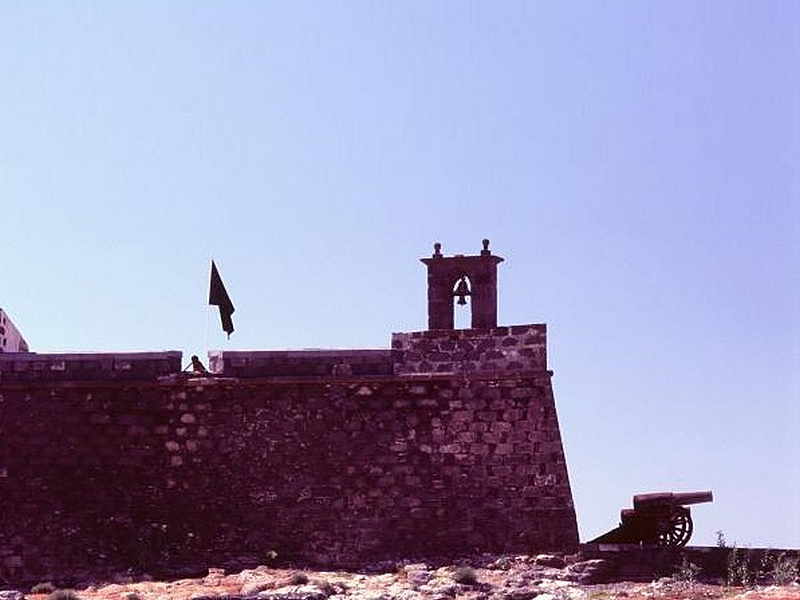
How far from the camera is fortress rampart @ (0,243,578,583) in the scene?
65.3 ft

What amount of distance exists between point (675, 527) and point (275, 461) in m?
6.11

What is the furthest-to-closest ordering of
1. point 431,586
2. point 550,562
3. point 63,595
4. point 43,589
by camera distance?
point 550,562 → point 43,589 → point 431,586 → point 63,595

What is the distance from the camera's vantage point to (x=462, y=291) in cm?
2102

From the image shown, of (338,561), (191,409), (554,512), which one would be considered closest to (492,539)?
(554,512)

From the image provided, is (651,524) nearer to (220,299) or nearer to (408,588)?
(408,588)

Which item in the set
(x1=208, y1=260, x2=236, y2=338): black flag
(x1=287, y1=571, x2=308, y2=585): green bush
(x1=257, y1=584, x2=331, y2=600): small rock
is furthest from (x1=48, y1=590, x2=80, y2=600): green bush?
(x1=208, y1=260, x2=236, y2=338): black flag

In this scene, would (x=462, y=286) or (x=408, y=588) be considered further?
(x=462, y=286)

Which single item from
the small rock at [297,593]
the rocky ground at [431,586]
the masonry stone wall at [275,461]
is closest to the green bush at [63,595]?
the rocky ground at [431,586]

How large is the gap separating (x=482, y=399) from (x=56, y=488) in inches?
260

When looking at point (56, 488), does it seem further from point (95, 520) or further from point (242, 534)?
point (242, 534)

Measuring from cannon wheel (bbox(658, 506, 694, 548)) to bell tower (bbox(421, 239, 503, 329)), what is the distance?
12.9 ft

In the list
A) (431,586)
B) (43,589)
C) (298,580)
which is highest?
(298,580)

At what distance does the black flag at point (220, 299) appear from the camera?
71.3ft

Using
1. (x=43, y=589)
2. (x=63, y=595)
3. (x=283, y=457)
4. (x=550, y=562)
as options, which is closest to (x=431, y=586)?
(x=550, y=562)
